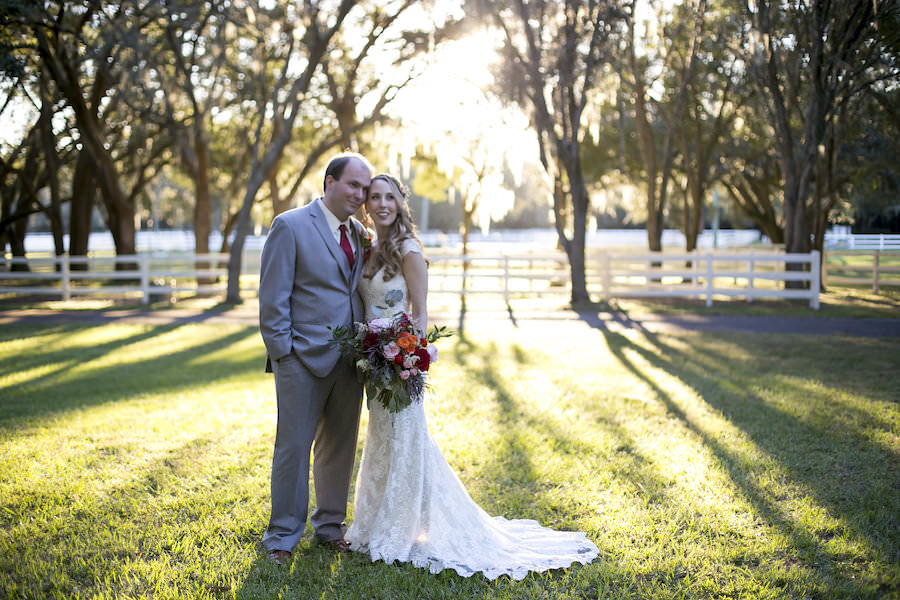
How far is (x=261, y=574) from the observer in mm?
3648

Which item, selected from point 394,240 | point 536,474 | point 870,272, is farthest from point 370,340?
point 870,272

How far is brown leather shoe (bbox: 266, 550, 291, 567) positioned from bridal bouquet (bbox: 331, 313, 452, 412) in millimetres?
983

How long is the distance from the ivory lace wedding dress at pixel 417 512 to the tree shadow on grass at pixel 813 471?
4.11 feet

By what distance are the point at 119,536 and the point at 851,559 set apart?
412cm

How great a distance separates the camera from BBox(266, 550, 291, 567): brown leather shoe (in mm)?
3758

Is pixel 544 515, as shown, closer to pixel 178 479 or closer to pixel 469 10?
pixel 178 479

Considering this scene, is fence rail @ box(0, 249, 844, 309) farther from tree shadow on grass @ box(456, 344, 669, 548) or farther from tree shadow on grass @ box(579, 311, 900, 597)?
tree shadow on grass @ box(456, 344, 669, 548)

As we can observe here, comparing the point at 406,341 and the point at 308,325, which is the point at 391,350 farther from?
the point at 308,325

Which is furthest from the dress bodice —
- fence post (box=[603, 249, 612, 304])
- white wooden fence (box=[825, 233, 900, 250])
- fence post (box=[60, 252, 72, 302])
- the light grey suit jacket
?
white wooden fence (box=[825, 233, 900, 250])

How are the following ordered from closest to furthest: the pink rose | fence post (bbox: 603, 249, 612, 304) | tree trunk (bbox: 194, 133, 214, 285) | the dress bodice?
the pink rose
the dress bodice
fence post (bbox: 603, 249, 612, 304)
tree trunk (bbox: 194, 133, 214, 285)

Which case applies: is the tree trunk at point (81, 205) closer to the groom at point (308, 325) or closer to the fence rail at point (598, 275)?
the fence rail at point (598, 275)

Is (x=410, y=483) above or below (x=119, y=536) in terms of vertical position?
above

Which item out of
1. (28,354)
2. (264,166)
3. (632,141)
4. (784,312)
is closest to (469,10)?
(264,166)

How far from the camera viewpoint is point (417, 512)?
379 centimetres
